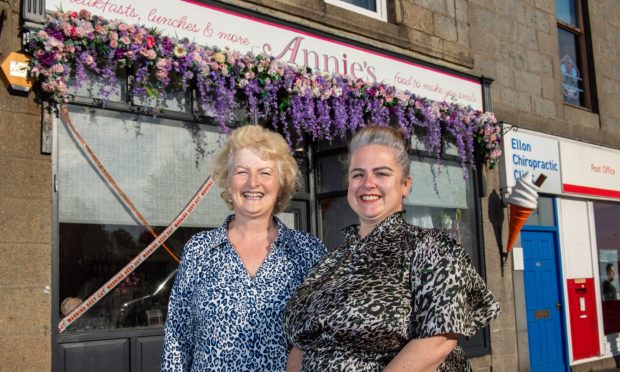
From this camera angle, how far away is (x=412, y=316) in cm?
209

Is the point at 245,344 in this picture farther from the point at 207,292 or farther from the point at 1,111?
the point at 1,111

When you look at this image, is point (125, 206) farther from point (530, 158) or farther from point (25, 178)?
point (530, 158)

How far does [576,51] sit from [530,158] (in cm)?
307

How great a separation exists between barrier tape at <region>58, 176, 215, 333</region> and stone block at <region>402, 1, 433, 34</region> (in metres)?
3.47

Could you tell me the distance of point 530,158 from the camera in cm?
884

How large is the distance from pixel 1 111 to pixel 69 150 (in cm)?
59

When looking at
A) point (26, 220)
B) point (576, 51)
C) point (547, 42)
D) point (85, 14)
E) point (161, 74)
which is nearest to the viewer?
point (26, 220)

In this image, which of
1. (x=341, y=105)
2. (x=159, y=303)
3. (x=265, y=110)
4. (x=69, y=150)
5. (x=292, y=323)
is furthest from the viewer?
(x=341, y=105)

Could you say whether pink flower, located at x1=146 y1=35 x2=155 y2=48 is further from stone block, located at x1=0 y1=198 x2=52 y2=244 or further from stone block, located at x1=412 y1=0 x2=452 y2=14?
stone block, located at x1=412 y1=0 x2=452 y2=14

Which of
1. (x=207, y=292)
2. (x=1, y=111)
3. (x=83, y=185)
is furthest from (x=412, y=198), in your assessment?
(x=207, y=292)

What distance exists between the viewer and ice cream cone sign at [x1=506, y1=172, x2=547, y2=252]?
26.9 ft

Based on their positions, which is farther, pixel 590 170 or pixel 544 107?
pixel 590 170

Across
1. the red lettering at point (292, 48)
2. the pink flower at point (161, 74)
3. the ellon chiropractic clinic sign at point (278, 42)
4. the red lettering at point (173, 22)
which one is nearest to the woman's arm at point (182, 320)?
the pink flower at point (161, 74)

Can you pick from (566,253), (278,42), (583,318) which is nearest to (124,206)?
(278,42)
